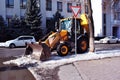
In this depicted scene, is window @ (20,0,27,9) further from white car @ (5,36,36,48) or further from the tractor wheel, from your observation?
the tractor wheel

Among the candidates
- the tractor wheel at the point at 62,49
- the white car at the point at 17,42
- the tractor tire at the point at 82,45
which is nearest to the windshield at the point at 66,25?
the tractor tire at the point at 82,45

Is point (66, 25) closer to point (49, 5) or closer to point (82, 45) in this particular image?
point (82, 45)

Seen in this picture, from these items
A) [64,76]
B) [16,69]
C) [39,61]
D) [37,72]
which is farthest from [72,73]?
[39,61]

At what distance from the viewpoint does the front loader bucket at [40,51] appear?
15431 mm

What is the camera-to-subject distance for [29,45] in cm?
1783

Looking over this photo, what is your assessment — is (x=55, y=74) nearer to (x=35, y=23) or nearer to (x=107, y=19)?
(x=35, y=23)

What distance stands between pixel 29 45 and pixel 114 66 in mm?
7223

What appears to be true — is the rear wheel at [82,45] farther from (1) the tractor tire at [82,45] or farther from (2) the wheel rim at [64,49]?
(2) the wheel rim at [64,49]

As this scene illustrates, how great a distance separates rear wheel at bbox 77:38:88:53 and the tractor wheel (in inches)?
64.4

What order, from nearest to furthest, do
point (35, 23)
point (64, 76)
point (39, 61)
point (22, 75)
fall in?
point (64, 76) < point (22, 75) < point (39, 61) < point (35, 23)

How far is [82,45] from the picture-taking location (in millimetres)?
19312

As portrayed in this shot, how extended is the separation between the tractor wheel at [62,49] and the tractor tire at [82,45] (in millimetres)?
1641

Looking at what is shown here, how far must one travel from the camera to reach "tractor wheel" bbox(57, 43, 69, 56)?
682 inches

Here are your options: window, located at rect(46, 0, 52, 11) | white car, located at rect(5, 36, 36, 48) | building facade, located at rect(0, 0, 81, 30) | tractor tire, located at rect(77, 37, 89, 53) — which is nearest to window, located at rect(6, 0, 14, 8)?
building facade, located at rect(0, 0, 81, 30)
